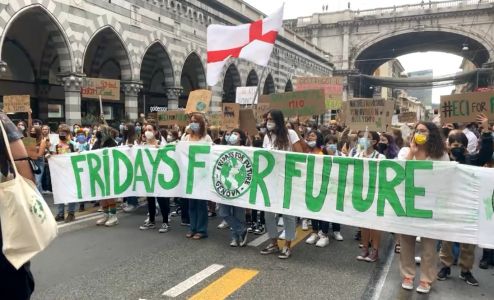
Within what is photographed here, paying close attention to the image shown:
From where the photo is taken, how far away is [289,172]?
5953mm

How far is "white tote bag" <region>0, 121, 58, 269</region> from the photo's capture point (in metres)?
2.23

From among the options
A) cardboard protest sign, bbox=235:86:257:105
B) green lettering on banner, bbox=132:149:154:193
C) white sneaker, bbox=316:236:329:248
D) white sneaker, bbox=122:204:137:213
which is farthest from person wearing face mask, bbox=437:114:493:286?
cardboard protest sign, bbox=235:86:257:105

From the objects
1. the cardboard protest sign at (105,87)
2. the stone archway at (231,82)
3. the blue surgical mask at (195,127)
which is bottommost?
the blue surgical mask at (195,127)

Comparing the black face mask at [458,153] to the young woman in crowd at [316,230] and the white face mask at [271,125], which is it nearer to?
the young woman in crowd at [316,230]

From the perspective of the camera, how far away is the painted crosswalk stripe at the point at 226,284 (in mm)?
4430

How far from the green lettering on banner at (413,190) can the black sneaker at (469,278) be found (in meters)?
0.84

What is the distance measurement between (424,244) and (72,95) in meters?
14.0

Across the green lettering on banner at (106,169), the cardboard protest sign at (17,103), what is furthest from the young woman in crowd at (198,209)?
the cardboard protest sign at (17,103)

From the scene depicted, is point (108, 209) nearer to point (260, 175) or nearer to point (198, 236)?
point (198, 236)

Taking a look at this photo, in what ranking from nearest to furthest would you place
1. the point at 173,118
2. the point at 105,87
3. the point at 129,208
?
the point at 129,208 → the point at 173,118 → the point at 105,87

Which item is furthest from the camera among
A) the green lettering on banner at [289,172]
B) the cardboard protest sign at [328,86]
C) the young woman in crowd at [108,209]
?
the cardboard protest sign at [328,86]

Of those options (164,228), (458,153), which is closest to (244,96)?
(164,228)

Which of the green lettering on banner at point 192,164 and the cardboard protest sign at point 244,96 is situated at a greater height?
the cardboard protest sign at point 244,96

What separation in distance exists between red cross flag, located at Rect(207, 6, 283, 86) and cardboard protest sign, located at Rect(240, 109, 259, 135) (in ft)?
4.44
